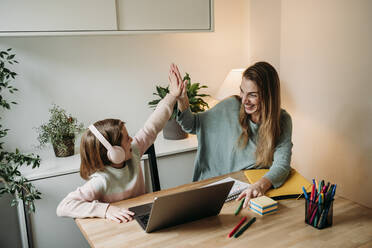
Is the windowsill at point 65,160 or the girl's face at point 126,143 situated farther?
the windowsill at point 65,160

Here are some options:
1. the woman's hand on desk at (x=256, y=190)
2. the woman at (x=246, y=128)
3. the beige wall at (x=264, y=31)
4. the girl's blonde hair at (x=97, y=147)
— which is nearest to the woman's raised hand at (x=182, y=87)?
the woman at (x=246, y=128)

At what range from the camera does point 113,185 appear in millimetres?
Result: 1458

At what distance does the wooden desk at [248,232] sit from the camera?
3.67 ft

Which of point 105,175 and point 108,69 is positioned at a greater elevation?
point 108,69

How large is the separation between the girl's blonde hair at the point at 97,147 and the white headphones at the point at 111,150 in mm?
30

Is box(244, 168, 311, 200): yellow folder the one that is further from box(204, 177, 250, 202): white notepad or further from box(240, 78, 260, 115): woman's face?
box(240, 78, 260, 115): woman's face

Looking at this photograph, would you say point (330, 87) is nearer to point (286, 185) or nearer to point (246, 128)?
point (246, 128)

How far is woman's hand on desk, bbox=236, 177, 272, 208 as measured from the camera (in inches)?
56.1

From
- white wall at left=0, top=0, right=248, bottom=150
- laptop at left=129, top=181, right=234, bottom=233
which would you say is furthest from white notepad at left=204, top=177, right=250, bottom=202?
white wall at left=0, top=0, right=248, bottom=150

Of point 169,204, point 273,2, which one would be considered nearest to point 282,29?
point 273,2

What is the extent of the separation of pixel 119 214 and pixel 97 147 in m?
0.29

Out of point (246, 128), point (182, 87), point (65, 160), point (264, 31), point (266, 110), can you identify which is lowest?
point (65, 160)

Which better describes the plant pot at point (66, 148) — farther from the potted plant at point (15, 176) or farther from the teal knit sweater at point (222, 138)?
the teal knit sweater at point (222, 138)

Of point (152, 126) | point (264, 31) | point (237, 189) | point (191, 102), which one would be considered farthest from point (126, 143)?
point (264, 31)
